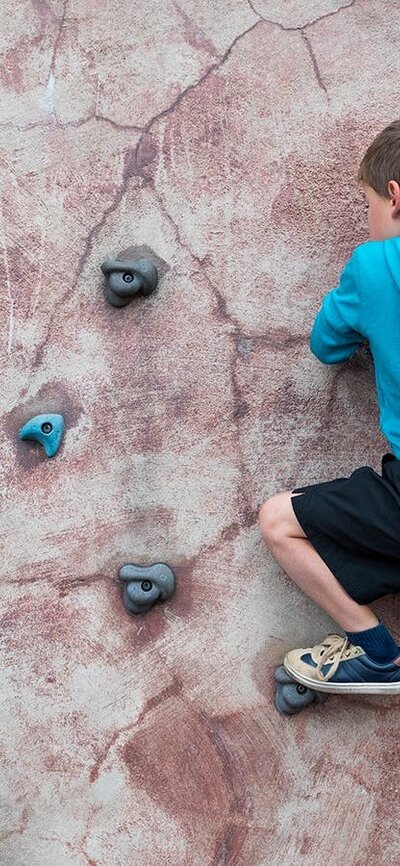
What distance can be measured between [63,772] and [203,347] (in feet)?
4.02

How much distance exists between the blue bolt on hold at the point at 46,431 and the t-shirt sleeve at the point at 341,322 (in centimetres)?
73

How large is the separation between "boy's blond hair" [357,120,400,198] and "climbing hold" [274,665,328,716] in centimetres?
126

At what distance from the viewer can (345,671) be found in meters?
2.28

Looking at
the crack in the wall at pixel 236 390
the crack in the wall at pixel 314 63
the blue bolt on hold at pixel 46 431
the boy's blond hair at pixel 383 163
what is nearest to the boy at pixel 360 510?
the boy's blond hair at pixel 383 163

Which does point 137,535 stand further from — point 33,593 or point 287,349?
point 287,349

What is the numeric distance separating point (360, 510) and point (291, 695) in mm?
571

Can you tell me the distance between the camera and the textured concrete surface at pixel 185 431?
2.40 metres

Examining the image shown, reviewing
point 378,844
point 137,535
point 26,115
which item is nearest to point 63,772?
point 137,535

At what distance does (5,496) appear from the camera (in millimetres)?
2445

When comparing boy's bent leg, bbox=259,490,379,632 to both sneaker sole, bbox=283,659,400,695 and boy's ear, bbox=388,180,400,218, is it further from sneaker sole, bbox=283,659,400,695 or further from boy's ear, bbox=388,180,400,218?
boy's ear, bbox=388,180,400,218

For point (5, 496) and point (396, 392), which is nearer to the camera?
point (396, 392)

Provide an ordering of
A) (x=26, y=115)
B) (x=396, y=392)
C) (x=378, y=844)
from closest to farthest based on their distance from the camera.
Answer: (x=396, y=392), (x=378, y=844), (x=26, y=115)

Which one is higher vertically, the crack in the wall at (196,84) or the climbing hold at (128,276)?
the crack in the wall at (196,84)

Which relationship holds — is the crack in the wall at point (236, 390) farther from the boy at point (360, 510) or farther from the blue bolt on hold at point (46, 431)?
the blue bolt on hold at point (46, 431)
